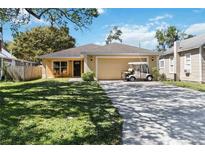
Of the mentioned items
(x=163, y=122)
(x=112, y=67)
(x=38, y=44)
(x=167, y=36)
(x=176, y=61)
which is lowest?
(x=163, y=122)

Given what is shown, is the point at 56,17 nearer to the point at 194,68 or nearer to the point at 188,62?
the point at 194,68

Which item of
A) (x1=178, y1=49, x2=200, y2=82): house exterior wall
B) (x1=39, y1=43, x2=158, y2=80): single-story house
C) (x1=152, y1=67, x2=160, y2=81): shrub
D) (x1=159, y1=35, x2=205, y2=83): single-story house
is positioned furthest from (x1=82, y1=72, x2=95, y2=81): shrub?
(x1=178, y1=49, x2=200, y2=82): house exterior wall

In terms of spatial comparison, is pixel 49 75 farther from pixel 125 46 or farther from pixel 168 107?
pixel 168 107

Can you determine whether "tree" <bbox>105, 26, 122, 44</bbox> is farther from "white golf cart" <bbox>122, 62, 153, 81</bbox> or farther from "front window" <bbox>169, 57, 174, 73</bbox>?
"white golf cart" <bbox>122, 62, 153, 81</bbox>

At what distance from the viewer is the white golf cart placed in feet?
80.1

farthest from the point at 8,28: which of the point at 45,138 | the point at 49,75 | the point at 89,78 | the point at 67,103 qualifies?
the point at 45,138

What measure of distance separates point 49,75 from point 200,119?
23.2 m

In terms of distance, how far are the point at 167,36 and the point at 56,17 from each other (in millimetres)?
28826

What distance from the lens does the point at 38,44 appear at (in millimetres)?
43406

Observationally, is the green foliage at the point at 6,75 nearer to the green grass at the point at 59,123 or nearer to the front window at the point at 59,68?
the front window at the point at 59,68

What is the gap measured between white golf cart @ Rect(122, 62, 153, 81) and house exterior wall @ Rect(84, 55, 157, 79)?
158cm

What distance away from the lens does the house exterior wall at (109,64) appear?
2606cm

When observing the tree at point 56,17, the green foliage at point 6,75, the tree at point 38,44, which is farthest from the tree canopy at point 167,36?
the tree at point 56,17

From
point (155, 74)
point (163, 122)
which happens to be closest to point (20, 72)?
point (155, 74)
